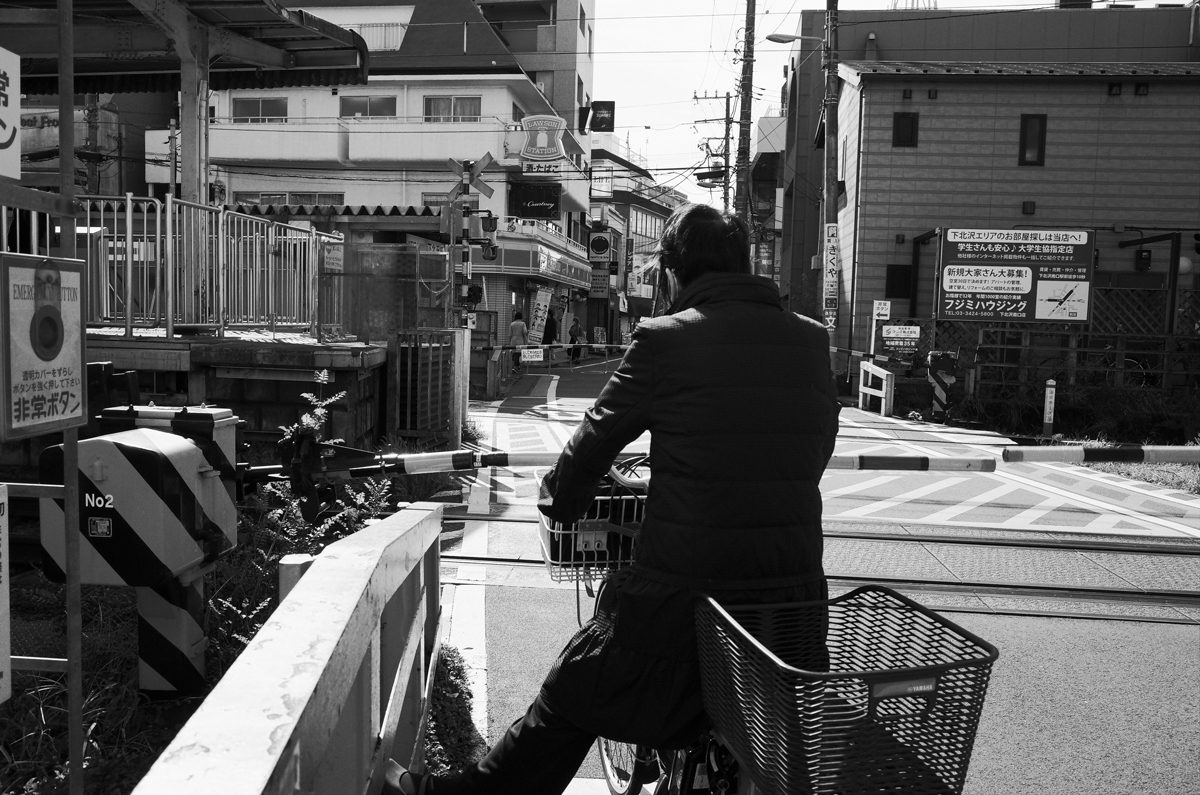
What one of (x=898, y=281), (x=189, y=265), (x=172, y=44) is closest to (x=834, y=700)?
(x=189, y=265)

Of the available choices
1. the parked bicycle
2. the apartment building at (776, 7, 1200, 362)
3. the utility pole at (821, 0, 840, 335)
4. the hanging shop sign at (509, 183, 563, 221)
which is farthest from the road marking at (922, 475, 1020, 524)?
the hanging shop sign at (509, 183, 563, 221)

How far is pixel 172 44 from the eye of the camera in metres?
10.2

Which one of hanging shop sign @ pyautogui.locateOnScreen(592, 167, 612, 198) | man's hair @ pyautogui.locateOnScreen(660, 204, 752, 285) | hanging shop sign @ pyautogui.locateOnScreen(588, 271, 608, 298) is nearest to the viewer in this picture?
man's hair @ pyautogui.locateOnScreen(660, 204, 752, 285)

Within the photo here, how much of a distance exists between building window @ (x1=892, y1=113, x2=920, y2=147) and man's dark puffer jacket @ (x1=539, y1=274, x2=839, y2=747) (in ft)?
77.5

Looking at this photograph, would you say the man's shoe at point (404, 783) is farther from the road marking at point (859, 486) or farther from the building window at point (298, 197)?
the building window at point (298, 197)

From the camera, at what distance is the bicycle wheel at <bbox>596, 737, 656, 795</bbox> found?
3.06 metres

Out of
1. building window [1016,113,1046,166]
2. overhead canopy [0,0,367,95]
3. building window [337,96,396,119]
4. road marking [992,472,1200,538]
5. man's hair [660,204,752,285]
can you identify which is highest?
building window [337,96,396,119]

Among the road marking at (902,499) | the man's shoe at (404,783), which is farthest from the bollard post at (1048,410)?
the man's shoe at (404,783)

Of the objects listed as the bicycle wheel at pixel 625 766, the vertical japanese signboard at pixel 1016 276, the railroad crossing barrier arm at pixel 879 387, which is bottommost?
the bicycle wheel at pixel 625 766

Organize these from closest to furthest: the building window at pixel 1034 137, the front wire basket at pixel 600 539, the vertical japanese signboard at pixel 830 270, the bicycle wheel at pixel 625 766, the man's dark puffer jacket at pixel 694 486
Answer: the man's dark puffer jacket at pixel 694 486, the bicycle wheel at pixel 625 766, the front wire basket at pixel 600 539, the vertical japanese signboard at pixel 830 270, the building window at pixel 1034 137

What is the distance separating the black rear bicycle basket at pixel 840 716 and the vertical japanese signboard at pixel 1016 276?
1913 cm

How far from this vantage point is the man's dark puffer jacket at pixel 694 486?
2.46 metres

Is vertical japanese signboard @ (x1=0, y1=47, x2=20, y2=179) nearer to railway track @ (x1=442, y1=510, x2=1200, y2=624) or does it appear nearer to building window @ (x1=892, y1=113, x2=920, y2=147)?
railway track @ (x1=442, y1=510, x2=1200, y2=624)

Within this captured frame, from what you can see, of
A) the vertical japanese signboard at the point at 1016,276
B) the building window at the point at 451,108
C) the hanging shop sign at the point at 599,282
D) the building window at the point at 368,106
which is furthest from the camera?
the hanging shop sign at the point at 599,282
